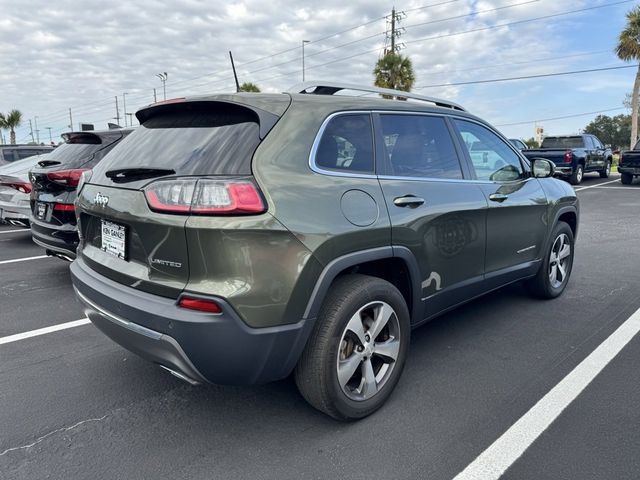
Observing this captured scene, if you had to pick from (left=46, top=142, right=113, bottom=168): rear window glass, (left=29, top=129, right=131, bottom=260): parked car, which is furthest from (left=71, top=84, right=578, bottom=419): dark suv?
(left=46, top=142, right=113, bottom=168): rear window glass

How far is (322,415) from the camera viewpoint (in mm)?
2771

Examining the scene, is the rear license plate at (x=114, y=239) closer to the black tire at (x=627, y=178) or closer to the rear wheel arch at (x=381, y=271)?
the rear wheel arch at (x=381, y=271)

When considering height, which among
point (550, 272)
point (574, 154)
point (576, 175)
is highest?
point (574, 154)

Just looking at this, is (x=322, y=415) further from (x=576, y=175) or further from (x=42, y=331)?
(x=576, y=175)

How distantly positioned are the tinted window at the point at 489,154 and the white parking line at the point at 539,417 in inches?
58.5

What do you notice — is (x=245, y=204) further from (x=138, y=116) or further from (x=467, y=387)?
(x=467, y=387)

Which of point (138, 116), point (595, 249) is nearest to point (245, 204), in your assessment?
point (138, 116)

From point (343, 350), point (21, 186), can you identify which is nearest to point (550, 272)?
point (343, 350)

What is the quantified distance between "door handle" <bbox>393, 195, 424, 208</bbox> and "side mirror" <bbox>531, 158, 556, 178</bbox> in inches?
77.2

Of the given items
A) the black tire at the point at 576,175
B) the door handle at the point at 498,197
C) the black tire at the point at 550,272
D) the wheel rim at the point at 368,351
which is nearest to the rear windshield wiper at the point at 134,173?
the wheel rim at the point at 368,351

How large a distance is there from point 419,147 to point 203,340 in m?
1.87

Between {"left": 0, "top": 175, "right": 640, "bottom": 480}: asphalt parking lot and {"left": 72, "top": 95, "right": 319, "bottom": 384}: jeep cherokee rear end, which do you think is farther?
{"left": 0, "top": 175, "right": 640, "bottom": 480}: asphalt parking lot

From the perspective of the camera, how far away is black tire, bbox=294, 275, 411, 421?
246cm

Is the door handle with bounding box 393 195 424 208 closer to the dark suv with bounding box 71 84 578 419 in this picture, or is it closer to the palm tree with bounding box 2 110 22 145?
the dark suv with bounding box 71 84 578 419
